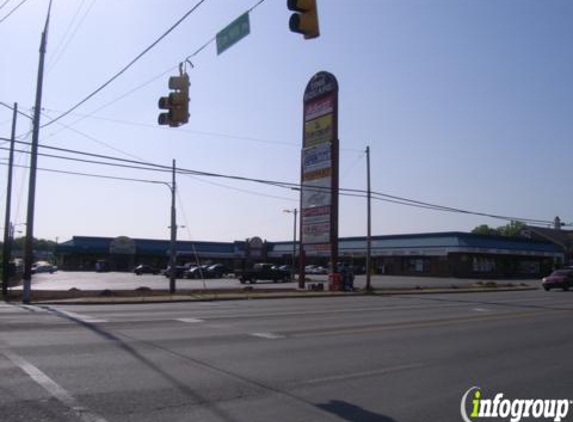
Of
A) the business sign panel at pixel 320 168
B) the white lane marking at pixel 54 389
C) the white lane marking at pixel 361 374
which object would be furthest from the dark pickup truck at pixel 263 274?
the white lane marking at pixel 361 374

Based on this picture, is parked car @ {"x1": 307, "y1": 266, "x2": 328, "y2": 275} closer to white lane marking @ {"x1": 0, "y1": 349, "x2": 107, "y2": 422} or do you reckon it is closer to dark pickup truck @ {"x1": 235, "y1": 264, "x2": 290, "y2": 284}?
dark pickup truck @ {"x1": 235, "y1": 264, "x2": 290, "y2": 284}

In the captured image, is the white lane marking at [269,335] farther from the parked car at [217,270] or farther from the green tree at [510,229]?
the green tree at [510,229]

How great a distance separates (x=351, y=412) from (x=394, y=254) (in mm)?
76009

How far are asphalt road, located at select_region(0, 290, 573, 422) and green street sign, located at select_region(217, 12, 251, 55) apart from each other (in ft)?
21.4

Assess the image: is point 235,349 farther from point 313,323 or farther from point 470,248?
point 470,248

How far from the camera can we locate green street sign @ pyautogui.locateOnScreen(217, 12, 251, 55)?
13.3 metres

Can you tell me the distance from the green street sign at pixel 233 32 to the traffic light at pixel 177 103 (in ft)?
9.42

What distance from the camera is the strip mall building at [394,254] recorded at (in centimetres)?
7525

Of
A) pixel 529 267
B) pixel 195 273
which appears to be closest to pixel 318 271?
pixel 195 273

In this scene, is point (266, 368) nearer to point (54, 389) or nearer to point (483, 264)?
point (54, 389)

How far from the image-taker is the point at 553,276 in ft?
141

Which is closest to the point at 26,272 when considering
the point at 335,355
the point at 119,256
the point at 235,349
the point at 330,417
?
the point at 235,349

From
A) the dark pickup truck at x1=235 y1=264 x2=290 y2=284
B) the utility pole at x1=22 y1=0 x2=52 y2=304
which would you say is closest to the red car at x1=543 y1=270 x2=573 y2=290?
the dark pickup truck at x1=235 y1=264 x2=290 y2=284

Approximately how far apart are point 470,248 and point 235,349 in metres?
66.7
